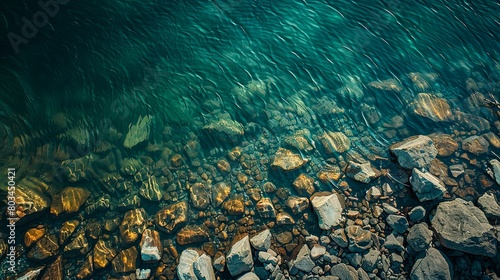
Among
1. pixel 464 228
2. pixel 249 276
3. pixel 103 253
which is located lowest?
pixel 103 253

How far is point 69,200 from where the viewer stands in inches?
276

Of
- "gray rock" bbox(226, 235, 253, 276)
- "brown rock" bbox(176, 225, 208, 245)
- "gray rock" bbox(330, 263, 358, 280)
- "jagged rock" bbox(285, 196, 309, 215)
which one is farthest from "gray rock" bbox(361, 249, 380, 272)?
"brown rock" bbox(176, 225, 208, 245)

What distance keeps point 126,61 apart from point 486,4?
16352mm

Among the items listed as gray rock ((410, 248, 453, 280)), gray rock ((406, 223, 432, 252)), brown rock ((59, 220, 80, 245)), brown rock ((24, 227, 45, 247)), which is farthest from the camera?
brown rock ((59, 220, 80, 245))

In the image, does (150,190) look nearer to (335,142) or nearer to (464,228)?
(335,142)

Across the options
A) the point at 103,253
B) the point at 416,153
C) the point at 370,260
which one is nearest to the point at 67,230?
the point at 103,253

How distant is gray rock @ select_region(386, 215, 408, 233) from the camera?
6391mm

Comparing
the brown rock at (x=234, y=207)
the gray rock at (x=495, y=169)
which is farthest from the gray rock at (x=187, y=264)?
the gray rock at (x=495, y=169)

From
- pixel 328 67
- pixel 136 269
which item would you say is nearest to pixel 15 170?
pixel 136 269

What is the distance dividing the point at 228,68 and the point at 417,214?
759cm

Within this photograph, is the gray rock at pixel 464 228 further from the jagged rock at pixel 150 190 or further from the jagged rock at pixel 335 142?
the jagged rock at pixel 150 190

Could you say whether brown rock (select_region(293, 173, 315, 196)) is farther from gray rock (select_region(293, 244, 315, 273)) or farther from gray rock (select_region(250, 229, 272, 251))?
Answer: gray rock (select_region(293, 244, 315, 273))

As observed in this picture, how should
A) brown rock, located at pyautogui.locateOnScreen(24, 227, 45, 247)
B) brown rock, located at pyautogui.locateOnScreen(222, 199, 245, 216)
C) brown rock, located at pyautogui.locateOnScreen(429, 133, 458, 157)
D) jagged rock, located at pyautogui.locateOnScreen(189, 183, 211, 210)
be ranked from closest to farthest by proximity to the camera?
brown rock, located at pyautogui.locateOnScreen(24, 227, 45, 247) → brown rock, located at pyautogui.locateOnScreen(222, 199, 245, 216) → jagged rock, located at pyautogui.locateOnScreen(189, 183, 211, 210) → brown rock, located at pyautogui.locateOnScreen(429, 133, 458, 157)

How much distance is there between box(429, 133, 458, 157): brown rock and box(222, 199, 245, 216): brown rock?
637cm
